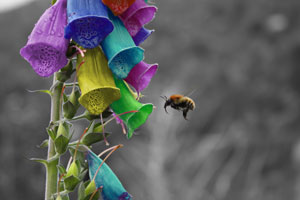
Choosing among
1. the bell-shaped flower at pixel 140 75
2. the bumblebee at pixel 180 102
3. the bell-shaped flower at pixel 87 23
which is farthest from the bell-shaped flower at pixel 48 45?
the bumblebee at pixel 180 102

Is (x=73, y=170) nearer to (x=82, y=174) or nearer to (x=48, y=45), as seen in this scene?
(x=82, y=174)

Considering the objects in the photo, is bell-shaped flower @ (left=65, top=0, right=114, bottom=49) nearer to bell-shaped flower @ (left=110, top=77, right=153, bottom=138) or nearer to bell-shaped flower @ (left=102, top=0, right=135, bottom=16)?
bell-shaped flower @ (left=102, top=0, right=135, bottom=16)

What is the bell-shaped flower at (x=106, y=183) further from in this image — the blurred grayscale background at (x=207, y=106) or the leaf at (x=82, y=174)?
the blurred grayscale background at (x=207, y=106)

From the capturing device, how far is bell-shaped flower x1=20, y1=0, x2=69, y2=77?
1581mm

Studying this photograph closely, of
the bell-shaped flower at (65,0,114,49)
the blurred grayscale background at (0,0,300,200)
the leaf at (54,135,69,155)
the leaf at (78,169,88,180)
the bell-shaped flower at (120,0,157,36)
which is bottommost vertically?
the blurred grayscale background at (0,0,300,200)

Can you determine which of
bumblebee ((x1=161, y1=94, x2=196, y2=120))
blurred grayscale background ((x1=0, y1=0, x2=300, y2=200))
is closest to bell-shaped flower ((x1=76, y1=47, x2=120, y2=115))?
bumblebee ((x1=161, y1=94, x2=196, y2=120))

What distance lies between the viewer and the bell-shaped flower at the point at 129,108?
67.2 inches

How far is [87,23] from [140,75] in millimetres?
299

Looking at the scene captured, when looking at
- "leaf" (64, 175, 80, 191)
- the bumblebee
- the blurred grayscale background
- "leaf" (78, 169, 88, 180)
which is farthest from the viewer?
the blurred grayscale background

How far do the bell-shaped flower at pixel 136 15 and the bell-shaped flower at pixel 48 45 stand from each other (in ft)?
0.83

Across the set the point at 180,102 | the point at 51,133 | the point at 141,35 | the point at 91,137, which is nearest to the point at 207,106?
the point at 180,102

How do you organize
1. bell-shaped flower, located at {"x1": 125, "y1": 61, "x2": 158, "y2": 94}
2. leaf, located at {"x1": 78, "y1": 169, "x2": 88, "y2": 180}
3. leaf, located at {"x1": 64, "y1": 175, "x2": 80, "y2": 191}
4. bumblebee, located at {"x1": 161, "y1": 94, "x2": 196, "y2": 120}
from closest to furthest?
1. leaf, located at {"x1": 64, "y1": 175, "x2": 80, "y2": 191}
2. leaf, located at {"x1": 78, "y1": 169, "x2": 88, "y2": 180}
3. bell-shaped flower, located at {"x1": 125, "y1": 61, "x2": 158, "y2": 94}
4. bumblebee, located at {"x1": 161, "y1": 94, "x2": 196, "y2": 120}

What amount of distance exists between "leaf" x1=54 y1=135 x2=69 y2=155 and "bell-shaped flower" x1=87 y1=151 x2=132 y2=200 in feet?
0.55

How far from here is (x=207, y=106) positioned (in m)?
21.6
